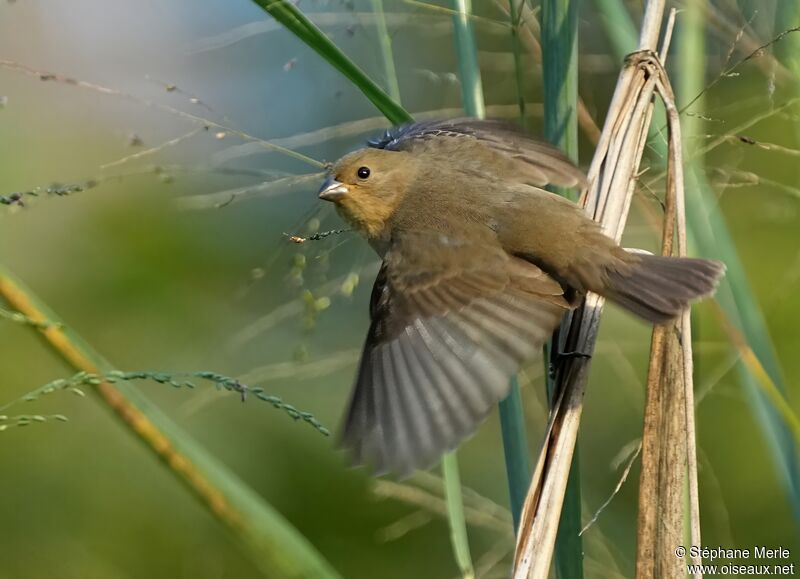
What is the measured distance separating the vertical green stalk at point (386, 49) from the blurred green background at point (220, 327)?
1.66 ft

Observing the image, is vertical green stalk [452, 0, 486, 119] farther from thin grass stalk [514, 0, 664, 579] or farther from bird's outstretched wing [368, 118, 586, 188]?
thin grass stalk [514, 0, 664, 579]

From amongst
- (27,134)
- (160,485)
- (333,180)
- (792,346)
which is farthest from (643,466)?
(27,134)

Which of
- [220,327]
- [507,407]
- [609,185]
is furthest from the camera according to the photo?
[220,327]

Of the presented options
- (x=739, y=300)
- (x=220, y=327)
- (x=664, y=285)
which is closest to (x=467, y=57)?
(x=664, y=285)

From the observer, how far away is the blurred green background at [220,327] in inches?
105

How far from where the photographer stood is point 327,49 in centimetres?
163

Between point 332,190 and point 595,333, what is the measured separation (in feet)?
2.44

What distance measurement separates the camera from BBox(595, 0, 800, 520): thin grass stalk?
5.68 feet

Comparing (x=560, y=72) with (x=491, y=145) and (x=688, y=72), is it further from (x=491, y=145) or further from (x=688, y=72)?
(x=491, y=145)

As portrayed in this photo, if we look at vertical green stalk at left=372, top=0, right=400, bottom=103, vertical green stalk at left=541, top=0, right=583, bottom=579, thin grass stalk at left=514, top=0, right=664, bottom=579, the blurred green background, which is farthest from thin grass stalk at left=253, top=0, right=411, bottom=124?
the blurred green background

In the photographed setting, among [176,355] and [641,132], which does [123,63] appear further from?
Answer: [641,132]

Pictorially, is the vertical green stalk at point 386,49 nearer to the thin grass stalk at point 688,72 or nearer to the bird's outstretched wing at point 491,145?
the bird's outstretched wing at point 491,145

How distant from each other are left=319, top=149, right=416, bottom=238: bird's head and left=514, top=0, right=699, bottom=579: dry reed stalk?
60cm

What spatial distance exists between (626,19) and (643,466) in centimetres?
89
